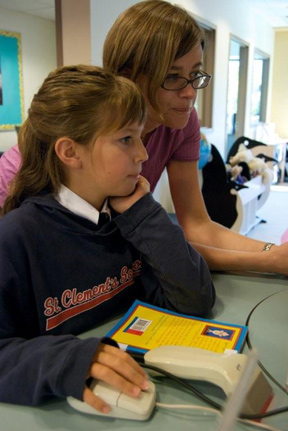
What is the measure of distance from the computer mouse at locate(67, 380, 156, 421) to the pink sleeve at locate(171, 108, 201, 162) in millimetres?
835

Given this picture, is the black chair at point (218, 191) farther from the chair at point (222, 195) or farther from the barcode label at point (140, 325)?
the barcode label at point (140, 325)

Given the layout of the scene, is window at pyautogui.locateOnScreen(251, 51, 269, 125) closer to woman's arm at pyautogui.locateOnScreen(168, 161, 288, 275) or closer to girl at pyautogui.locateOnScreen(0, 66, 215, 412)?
woman's arm at pyautogui.locateOnScreen(168, 161, 288, 275)

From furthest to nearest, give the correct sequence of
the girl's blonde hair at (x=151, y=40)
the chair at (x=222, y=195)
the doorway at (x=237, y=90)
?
the doorway at (x=237, y=90) < the chair at (x=222, y=195) < the girl's blonde hair at (x=151, y=40)

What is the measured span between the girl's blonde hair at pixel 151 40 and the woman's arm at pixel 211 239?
0.35 m

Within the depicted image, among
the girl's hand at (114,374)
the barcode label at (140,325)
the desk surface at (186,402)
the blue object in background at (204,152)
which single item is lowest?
the desk surface at (186,402)

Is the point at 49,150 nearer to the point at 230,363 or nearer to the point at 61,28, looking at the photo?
the point at 230,363

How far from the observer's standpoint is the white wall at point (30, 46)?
17.7 ft

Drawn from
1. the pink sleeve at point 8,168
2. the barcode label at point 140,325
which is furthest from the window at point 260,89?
the barcode label at point 140,325

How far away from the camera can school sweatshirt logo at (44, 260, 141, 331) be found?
2.25 ft

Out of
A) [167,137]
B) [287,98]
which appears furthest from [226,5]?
[167,137]

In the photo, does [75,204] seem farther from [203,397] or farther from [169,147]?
[169,147]

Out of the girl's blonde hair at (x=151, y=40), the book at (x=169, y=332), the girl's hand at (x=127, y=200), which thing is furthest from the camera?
the girl's blonde hair at (x=151, y=40)

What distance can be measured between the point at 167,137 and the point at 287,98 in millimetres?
7024

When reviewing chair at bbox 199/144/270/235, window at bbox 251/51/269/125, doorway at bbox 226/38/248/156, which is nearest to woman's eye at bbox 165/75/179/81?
chair at bbox 199/144/270/235
